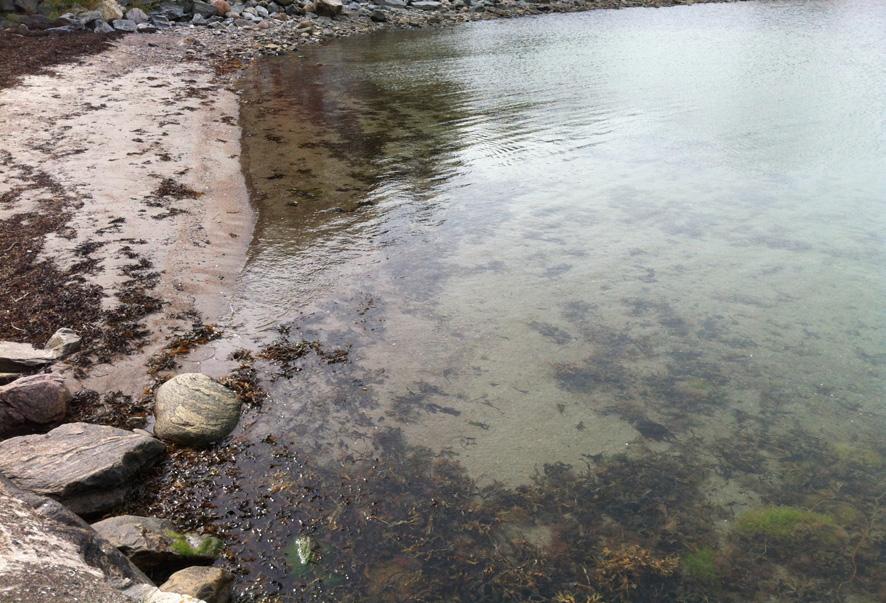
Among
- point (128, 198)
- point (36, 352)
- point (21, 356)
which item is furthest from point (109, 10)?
point (21, 356)

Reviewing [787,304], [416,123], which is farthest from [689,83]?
[787,304]

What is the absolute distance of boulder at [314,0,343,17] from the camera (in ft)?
116

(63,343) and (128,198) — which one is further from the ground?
(128,198)

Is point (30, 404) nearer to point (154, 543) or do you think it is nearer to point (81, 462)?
point (81, 462)

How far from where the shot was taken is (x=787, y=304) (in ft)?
27.9

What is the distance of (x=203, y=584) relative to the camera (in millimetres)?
4434

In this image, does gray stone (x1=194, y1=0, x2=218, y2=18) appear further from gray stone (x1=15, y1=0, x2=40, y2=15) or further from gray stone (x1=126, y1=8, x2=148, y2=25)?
gray stone (x1=15, y1=0, x2=40, y2=15)

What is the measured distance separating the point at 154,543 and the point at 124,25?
28.9 meters

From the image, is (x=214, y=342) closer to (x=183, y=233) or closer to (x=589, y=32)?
(x=183, y=233)

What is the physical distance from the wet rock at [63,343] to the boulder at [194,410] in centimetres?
140

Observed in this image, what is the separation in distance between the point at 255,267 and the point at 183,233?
147cm

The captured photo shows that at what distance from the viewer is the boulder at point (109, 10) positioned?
2750cm

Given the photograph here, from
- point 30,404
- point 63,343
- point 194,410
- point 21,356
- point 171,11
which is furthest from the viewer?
point 171,11

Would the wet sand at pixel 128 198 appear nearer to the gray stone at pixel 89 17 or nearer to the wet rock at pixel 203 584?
the wet rock at pixel 203 584
